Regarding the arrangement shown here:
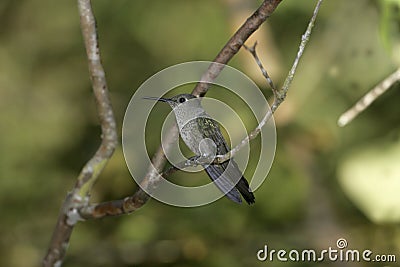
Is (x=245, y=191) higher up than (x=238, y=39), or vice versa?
(x=238, y=39)

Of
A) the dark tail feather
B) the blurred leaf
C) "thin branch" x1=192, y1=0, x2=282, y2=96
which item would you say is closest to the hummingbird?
the dark tail feather

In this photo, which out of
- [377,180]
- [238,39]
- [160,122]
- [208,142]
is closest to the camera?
[238,39]

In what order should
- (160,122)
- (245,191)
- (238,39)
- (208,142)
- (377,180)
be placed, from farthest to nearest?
1. (160,122)
2. (377,180)
3. (208,142)
4. (245,191)
5. (238,39)

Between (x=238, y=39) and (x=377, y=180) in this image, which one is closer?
(x=238, y=39)

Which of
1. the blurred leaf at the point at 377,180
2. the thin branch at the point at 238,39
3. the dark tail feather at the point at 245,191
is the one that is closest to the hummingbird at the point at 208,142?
the dark tail feather at the point at 245,191

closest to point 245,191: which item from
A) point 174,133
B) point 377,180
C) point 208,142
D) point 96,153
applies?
point 208,142

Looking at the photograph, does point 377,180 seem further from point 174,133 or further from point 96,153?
point 96,153

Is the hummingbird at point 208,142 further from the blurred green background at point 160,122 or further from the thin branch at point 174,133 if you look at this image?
the blurred green background at point 160,122
